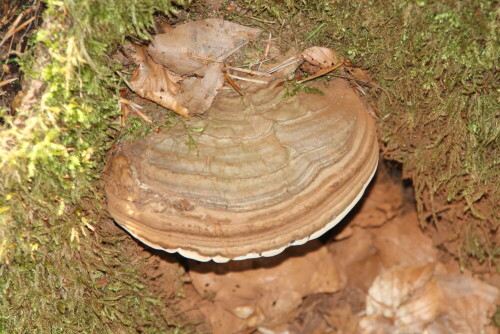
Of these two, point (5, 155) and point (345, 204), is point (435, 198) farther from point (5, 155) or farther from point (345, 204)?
point (5, 155)

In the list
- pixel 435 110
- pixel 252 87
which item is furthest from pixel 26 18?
pixel 435 110

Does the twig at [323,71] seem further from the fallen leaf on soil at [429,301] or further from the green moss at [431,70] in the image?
the fallen leaf on soil at [429,301]

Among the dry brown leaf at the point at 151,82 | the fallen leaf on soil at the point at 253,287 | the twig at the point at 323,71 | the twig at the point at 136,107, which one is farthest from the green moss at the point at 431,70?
the fallen leaf on soil at the point at 253,287

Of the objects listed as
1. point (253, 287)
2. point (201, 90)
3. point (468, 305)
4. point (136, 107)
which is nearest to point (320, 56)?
point (201, 90)

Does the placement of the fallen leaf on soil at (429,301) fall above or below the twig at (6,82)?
below

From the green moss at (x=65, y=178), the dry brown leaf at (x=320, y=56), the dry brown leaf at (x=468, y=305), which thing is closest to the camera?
the green moss at (x=65, y=178)

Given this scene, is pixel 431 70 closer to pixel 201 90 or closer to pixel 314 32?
pixel 314 32
